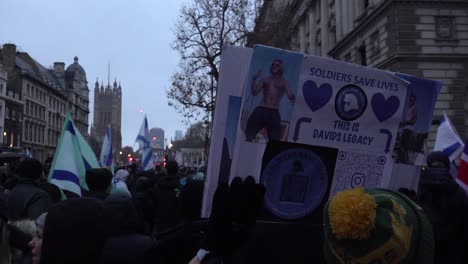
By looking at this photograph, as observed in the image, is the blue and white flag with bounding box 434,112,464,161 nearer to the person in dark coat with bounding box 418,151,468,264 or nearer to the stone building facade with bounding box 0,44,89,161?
the person in dark coat with bounding box 418,151,468,264

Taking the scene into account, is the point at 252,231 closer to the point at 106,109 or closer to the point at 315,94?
the point at 315,94

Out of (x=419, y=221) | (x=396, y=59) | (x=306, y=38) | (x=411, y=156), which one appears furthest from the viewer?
(x=306, y=38)

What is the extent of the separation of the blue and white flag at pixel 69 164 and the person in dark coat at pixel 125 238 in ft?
11.2

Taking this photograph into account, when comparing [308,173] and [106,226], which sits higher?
[308,173]

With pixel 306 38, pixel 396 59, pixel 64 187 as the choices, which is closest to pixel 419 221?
pixel 64 187

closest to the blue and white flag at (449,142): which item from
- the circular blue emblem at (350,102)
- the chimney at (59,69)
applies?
the circular blue emblem at (350,102)

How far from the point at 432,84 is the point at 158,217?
514cm

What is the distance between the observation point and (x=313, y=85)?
10.5 ft

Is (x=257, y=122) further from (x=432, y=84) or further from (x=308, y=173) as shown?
(x=432, y=84)

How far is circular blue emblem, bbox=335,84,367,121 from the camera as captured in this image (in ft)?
10.8

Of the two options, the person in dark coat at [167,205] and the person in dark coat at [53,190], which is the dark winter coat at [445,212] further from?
the person in dark coat at [53,190]

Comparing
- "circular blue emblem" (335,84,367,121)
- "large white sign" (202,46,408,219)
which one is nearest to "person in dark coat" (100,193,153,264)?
"large white sign" (202,46,408,219)

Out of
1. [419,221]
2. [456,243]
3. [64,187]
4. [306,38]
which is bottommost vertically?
[64,187]

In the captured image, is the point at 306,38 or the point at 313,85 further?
the point at 306,38
